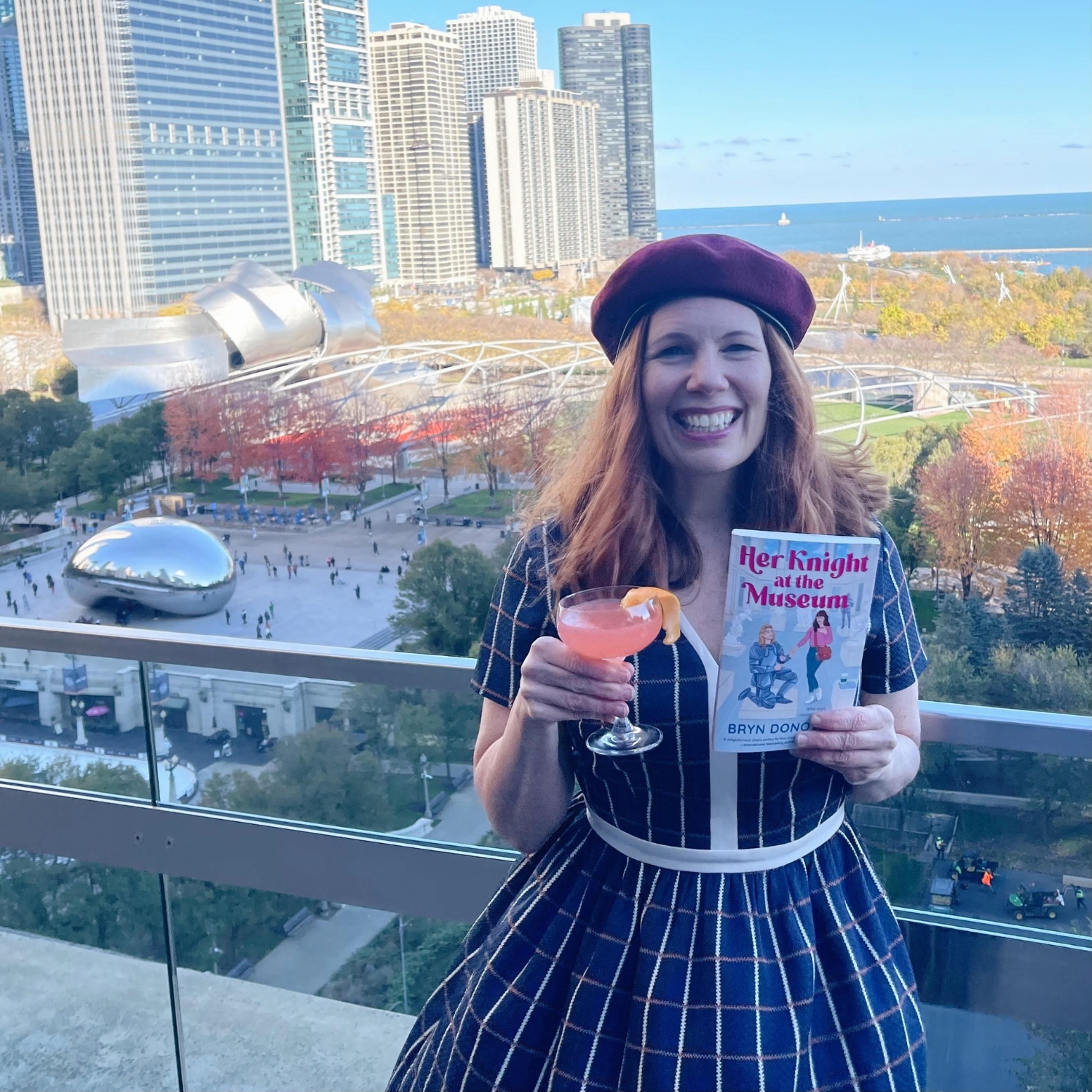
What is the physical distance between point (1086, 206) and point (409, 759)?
5461mm

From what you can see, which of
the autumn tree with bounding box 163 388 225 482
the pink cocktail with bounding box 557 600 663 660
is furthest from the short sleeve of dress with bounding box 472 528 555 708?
the autumn tree with bounding box 163 388 225 482

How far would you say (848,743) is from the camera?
2.88 feet

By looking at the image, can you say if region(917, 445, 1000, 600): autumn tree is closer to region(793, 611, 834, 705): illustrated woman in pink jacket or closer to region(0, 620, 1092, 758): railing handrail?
region(0, 620, 1092, 758): railing handrail

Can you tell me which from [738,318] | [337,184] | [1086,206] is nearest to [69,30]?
[337,184]

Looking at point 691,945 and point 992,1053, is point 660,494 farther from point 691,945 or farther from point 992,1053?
point 992,1053

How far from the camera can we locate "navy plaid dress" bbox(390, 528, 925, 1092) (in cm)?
85

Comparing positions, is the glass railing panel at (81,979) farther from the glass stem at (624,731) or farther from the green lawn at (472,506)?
the green lawn at (472,506)

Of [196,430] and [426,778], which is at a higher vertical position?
[426,778]

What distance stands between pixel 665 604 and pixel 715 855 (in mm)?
217

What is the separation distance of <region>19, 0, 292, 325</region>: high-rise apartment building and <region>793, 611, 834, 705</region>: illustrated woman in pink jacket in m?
12.4

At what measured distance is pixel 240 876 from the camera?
174 centimetres

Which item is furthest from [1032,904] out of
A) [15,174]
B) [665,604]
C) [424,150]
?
[15,174]

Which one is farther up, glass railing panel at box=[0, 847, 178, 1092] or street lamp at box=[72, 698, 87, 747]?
street lamp at box=[72, 698, 87, 747]

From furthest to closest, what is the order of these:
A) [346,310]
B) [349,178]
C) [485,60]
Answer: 1. [349,178]
2. [346,310]
3. [485,60]
